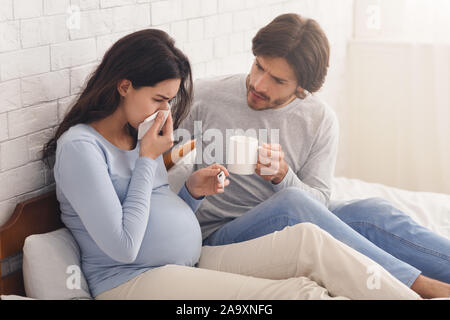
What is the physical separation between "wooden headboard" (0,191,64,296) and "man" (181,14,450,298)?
54cm

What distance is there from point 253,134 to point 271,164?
23 cm

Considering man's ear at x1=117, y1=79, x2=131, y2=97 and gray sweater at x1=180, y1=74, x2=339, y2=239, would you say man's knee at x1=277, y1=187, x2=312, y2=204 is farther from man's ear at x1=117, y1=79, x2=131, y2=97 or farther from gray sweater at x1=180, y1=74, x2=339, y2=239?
man's ear at x1=117, y1=79, x2=131, y2=97

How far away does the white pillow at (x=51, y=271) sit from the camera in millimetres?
1486

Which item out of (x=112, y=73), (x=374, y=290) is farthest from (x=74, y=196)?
(x=374, y=290)

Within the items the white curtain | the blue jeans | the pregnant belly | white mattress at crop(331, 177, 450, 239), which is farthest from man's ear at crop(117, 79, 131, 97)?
the white curtain

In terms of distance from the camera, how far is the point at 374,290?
141cm

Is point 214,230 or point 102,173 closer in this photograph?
point 102,173

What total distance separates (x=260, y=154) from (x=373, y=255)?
45 cm

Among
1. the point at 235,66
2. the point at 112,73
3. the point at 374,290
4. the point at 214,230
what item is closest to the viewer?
the point at 374,290

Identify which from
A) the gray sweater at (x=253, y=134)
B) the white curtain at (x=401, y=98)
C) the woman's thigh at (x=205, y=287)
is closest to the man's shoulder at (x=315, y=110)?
the gray sweater at (x=253, y=134)

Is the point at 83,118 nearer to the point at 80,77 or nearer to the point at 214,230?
the point at 80,77

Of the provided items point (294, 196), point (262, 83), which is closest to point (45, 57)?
point (262, 83)

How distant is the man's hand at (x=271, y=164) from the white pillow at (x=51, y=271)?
621mm

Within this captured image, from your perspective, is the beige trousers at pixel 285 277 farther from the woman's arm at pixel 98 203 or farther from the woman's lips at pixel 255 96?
the woman's lips at pixel 255 96
